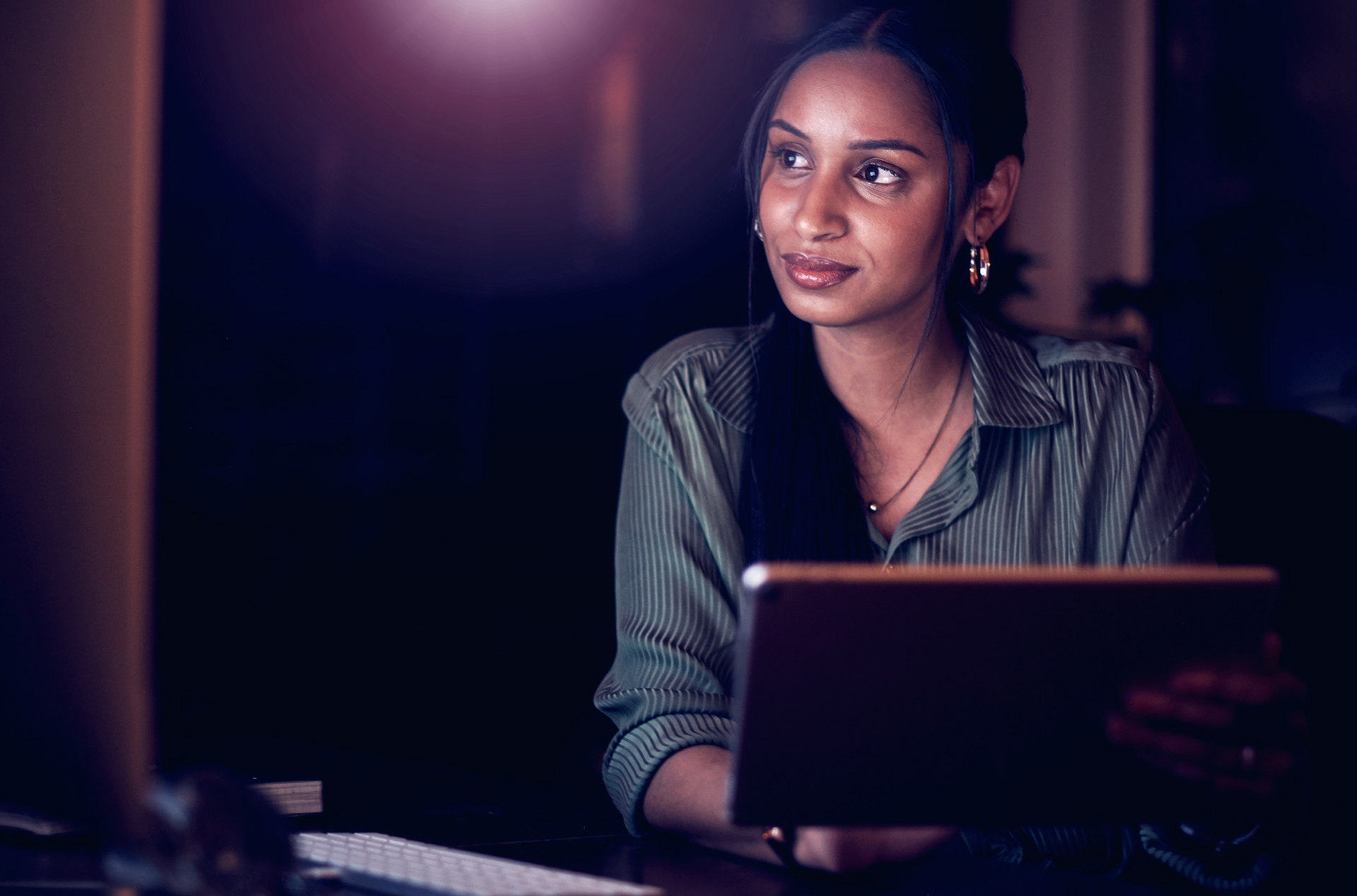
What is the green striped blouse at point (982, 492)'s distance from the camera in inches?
49.1

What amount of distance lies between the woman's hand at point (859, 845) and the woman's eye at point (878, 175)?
75 centimetres

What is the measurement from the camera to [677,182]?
3.26 meters

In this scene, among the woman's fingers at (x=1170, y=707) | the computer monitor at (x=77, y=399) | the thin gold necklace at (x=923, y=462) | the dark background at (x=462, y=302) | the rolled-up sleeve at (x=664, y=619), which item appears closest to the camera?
the computer monitor at (x=77, y=399)

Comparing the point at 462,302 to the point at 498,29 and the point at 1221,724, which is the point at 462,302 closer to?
the point at 498,29

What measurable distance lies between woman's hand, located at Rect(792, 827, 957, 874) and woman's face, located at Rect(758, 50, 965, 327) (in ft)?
2.12

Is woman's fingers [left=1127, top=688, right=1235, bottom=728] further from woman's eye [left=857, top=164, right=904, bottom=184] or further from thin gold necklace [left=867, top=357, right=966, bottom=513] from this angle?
woman's eye [left=857, top=164, right=904, bottom=184]

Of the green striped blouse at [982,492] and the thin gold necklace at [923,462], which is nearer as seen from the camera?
the green striped blouse at [982,492]

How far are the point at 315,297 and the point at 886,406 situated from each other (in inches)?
74.0

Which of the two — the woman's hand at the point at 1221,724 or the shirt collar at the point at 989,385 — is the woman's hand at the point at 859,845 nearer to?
the woman's hand at the point at 1221,724

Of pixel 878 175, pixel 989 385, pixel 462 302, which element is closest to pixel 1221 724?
pixel 989 385

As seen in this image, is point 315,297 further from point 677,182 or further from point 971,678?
point 971,678

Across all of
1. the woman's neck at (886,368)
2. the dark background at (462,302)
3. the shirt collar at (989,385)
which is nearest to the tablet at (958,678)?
the shirt collar at (989,385)

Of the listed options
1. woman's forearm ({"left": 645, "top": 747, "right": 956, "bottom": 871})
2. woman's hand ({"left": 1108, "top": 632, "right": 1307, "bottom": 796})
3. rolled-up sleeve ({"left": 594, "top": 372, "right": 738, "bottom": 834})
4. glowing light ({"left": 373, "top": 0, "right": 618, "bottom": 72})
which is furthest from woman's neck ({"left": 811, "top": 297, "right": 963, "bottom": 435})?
glowing light ({"left": 373, "top": 0, "right": 618, "bottom": 72})

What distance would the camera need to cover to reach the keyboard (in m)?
0.65
